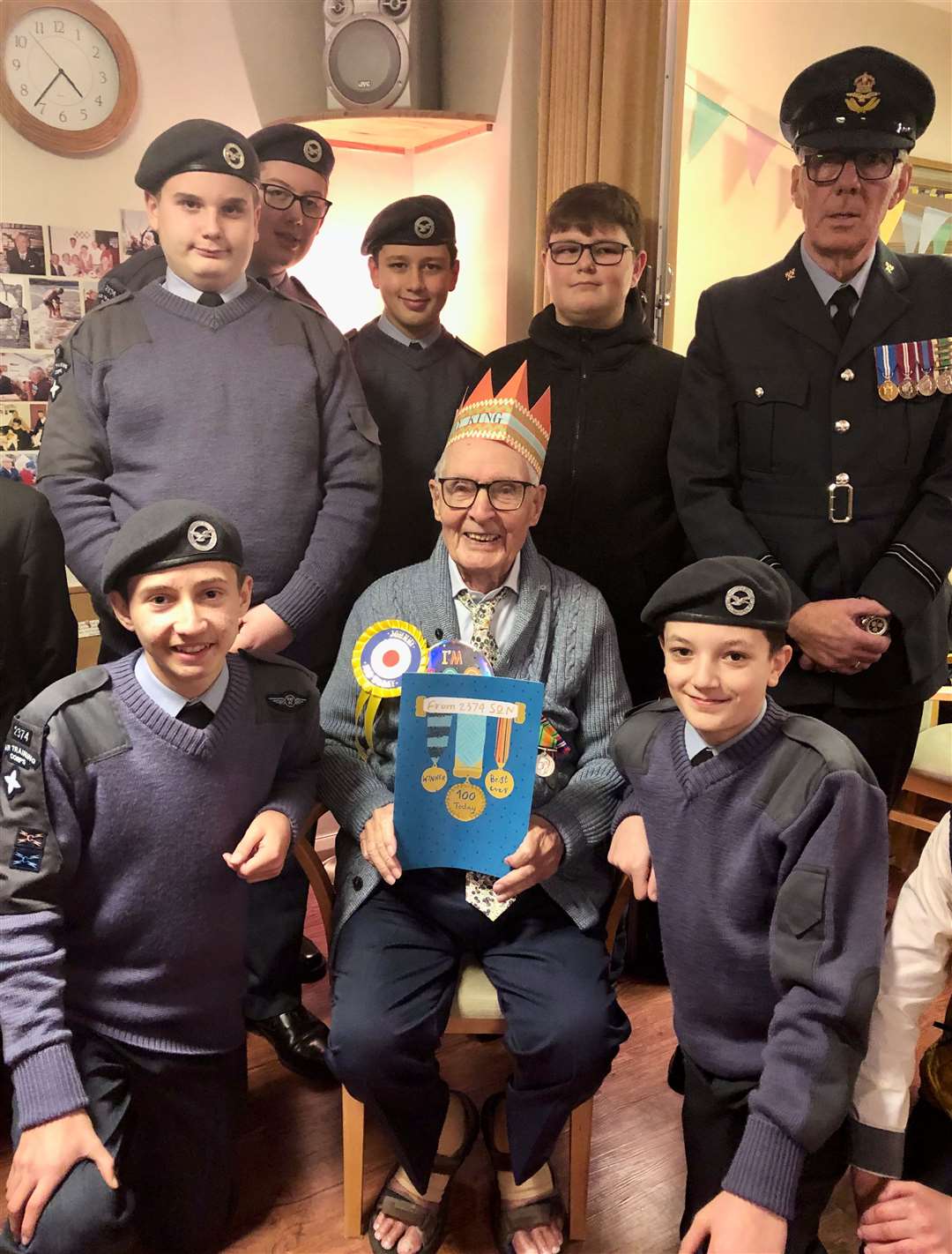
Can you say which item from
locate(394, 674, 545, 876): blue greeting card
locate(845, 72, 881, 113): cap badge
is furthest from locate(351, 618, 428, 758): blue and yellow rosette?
locate(845, 72, 881, 113): cap badge

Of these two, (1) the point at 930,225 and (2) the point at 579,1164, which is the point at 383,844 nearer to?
(2) the point at 579,1164

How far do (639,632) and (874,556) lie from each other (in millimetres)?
531

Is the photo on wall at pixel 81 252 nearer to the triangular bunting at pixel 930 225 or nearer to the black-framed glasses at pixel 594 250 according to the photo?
the black-framed glasses at pixel 594 250

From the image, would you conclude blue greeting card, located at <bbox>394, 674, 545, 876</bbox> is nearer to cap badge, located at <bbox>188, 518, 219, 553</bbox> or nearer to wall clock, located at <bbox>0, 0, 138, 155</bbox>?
cap badge, located at <bbox>188, 518, 219, 553</bbox>

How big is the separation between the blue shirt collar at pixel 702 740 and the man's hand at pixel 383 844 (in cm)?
49

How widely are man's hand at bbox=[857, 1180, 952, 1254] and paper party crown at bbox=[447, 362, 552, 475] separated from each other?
1.21 metres

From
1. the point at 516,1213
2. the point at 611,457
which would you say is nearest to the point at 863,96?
the point at 611,457

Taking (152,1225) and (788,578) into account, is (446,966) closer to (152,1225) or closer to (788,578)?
(152,1225)

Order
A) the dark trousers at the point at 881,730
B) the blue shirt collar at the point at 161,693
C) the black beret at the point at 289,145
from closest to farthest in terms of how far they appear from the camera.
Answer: the blue shirt collar at the point at 161,693 < the dark trousers at the point at 881,730 < the black beret at the point at 289,145

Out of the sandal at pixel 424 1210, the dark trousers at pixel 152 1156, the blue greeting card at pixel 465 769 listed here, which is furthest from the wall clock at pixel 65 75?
the sandal at pixel 424 1210

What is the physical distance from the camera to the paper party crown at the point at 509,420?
5.69 feet

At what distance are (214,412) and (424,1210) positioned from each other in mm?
1412

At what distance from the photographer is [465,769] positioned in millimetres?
1599

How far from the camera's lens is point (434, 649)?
172 centimetres
